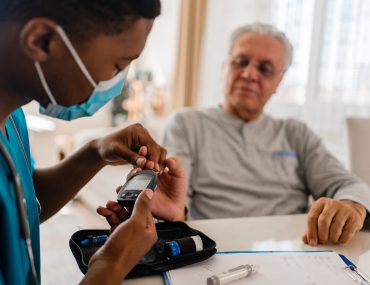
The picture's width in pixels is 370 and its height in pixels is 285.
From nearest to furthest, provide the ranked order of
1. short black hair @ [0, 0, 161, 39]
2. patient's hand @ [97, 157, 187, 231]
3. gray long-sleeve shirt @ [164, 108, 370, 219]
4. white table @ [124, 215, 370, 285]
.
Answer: short black hair @ [0, 0, 161, 39], white table @ [124, 215, 370, 285], patient's hand @ [97, 157, 187, 231], gray long-sleeve shirt @ [164, 108, 370, 219]

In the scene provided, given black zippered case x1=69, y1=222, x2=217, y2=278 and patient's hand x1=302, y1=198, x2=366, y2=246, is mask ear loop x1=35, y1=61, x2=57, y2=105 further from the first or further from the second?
patient's hand x1=302, y1=198, x2=366, y2=246

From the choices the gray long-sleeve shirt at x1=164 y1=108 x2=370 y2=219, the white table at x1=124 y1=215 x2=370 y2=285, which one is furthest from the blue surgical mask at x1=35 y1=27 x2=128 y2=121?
the gray long-sleeve shirt at x1=164 y1=108 x2=370 y2=219

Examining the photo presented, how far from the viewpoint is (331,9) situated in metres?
2.56

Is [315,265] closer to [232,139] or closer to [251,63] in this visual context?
[232,139]

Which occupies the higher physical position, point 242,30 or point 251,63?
point 242,30

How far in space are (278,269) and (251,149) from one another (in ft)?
2.88

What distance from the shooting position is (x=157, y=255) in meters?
0.76

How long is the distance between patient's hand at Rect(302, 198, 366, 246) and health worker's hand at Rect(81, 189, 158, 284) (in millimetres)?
454

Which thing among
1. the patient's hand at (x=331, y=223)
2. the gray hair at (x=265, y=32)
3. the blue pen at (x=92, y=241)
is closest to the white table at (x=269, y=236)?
the patient's hand at (x=331, y=223)

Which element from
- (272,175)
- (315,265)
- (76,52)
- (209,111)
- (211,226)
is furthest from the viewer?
(209,111)

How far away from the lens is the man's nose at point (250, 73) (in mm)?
1614

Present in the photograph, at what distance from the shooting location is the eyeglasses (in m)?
1.63

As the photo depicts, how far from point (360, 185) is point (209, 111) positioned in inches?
27.3

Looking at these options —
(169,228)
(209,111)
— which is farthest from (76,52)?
(209,111)
